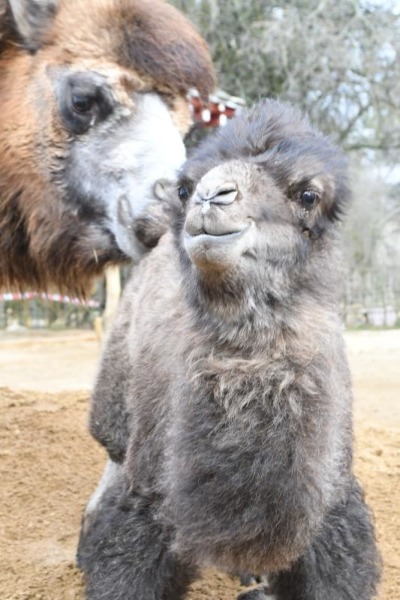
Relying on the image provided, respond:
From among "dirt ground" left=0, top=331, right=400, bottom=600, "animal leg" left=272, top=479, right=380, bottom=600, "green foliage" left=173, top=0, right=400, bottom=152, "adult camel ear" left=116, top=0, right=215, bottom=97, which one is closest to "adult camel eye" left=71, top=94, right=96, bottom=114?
"adult camel ear" left=116, top=0, right=215, bottom=97

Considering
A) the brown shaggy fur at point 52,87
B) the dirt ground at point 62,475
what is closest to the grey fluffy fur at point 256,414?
the brown shaggy fur at point 52,87

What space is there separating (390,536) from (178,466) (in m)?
1.98

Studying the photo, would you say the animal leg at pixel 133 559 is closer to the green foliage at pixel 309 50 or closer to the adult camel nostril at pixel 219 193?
the adult camel nostril at pixel 219 193

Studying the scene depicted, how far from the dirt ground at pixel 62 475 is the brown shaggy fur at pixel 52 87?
1.35 meters

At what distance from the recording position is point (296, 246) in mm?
2244

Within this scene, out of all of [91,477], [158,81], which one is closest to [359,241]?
[91,477]

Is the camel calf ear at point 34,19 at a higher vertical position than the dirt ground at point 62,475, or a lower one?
higher

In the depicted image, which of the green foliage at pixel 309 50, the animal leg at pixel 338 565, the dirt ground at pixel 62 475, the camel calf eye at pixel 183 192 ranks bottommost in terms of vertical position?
the dirt ground at pixel 62 475

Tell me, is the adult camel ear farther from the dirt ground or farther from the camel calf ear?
the dirt ground

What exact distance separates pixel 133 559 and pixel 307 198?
1.25 meters

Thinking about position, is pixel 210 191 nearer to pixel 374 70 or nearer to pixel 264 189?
pixel 264 189

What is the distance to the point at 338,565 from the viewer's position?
251 centimetres

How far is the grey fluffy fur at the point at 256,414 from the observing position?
2.13m

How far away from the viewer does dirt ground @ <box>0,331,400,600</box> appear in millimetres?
3441
